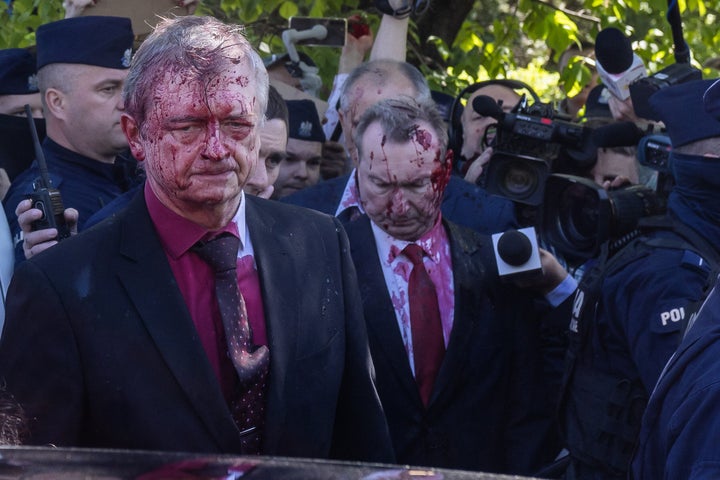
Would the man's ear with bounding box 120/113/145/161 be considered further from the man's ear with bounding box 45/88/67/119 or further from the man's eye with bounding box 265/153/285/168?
the man's eye with bounding box 265/153/285/168

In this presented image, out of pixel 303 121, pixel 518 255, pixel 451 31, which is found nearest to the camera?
pixel 518 255

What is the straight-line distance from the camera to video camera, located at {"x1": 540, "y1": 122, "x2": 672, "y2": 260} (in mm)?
3967

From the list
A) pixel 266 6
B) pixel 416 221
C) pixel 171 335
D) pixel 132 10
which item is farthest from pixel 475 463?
pixel 266 6

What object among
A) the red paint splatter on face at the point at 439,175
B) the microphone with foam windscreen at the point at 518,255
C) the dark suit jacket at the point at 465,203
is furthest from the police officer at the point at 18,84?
the microphone with foam windscreen at the point at 518,255

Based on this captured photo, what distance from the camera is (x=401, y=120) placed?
4145mm

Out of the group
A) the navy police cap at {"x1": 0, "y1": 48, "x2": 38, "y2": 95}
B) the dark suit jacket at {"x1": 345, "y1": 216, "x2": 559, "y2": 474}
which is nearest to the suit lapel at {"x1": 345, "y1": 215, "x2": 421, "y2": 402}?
the dark suit jacket at {"x1": 345, "y1": 216, "x2": 559, "y2": 474}

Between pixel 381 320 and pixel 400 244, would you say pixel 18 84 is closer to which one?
pixel 400 244

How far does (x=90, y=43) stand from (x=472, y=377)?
1849mm

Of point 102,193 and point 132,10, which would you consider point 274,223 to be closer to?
point 102,193

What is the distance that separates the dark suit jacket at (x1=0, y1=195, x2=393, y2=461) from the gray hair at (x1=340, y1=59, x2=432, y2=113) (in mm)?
2485

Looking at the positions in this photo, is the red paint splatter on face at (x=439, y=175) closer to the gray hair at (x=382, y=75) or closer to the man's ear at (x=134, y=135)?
the gray hair at (x=382, y=75)

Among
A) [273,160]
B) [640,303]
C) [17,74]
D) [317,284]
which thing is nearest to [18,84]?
[17,74]

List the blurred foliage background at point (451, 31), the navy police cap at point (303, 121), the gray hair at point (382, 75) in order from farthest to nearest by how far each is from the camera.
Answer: the blurred foliage background at point (451, 31), the navy police cap at point (303, 121), the gray hair at point (382, 75)

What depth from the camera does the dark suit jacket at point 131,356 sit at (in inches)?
100
